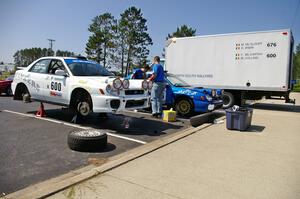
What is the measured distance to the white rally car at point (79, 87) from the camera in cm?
626

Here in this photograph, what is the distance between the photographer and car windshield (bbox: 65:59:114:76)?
7133mm

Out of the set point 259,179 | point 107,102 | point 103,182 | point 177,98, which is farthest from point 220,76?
point 103,182

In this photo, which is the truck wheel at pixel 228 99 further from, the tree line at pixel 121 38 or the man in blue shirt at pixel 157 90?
the tree line at pixel 121 38

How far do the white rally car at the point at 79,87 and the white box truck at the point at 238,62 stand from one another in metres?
6.09

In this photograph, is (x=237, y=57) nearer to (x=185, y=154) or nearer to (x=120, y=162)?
(x=185, y=154)

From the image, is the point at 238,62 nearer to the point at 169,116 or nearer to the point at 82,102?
the point at 169,116

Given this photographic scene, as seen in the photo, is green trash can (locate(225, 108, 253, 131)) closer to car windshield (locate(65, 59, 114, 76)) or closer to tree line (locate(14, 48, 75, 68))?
car windshield (locate(65, 59, 114, 76))

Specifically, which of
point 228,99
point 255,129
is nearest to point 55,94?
point 255,129

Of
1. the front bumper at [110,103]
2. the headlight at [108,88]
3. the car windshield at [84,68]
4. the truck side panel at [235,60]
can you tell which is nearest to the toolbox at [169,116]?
the front bumper at [110,103]

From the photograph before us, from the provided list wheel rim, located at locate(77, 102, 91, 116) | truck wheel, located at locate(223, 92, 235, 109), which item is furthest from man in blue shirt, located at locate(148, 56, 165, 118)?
truck wheel, located at locate(223, 92, 235, 109)

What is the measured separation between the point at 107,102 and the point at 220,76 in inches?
303

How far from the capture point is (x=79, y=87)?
6.67 meters

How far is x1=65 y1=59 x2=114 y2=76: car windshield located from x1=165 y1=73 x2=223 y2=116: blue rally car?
9.09 feet

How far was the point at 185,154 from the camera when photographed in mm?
4797
